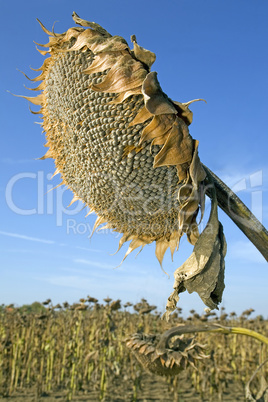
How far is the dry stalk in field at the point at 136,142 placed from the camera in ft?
5.02

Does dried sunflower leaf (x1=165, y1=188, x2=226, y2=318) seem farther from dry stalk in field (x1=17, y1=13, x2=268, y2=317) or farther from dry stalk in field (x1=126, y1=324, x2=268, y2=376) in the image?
dry stalk in field (x1=126, y1=324, x2=268, y2=376)

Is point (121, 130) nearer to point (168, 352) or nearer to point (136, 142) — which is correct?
point (136, 142)

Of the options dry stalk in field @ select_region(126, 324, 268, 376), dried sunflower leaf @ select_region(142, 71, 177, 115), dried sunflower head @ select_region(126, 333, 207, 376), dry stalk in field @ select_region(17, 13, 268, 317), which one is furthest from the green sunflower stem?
dried sunflower head @ select_region(126, 333, 207, 376)

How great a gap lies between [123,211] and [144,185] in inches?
13.0

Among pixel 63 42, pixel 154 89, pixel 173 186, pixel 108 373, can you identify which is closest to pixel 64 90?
pixel 63 42

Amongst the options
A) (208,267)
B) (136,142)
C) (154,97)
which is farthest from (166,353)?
(154,97)

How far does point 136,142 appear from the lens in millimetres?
1618

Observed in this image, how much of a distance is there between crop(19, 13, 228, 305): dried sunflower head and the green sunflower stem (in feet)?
0.28

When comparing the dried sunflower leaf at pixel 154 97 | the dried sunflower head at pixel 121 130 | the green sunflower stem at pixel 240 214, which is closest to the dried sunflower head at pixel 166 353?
the dried sunflower head at pixel 121 130

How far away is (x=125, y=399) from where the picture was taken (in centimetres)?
807

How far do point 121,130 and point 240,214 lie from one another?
1.88 ft

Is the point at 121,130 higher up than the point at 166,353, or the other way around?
the point at 121,130

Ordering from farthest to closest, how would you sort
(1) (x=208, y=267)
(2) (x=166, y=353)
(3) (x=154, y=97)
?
(2) (x=166, y=353)
(1) (x=208, y=267)
(3) (x=154, y=97)

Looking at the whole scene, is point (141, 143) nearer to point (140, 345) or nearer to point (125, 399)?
point (140, 345)
